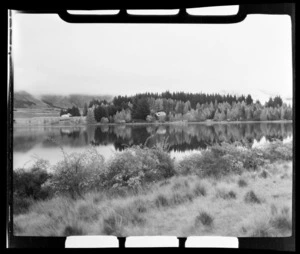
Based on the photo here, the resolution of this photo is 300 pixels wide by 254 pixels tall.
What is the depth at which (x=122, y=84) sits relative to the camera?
2.48m

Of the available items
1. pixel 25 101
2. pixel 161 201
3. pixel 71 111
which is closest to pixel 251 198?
pixel 161 201

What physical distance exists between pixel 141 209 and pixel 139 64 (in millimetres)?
808

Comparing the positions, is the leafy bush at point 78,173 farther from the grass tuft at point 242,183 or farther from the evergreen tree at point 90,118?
the grass tuft at point 242,183

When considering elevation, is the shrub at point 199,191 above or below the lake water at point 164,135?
below

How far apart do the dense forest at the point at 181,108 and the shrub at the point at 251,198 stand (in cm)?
42

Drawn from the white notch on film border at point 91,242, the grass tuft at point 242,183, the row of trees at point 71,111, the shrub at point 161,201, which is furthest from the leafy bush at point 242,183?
the row of trees at point 71,111

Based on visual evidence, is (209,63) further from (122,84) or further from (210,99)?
(122,84)

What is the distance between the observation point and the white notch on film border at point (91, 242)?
7.80ft

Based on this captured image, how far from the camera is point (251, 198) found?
2.43 metres

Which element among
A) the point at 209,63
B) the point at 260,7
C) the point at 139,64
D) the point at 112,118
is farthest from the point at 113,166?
the point at 260,7

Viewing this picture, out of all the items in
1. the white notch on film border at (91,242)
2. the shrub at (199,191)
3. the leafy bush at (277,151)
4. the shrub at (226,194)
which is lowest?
the white notch on film border at (91,242)

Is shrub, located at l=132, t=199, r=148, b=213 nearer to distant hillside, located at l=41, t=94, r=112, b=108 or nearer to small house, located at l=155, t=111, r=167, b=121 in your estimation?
small house, located at l=155, t=111, r=167, b=121

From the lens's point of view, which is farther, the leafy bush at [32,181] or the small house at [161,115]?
the small house at [161,115]

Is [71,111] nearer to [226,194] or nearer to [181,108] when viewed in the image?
[181,108]
